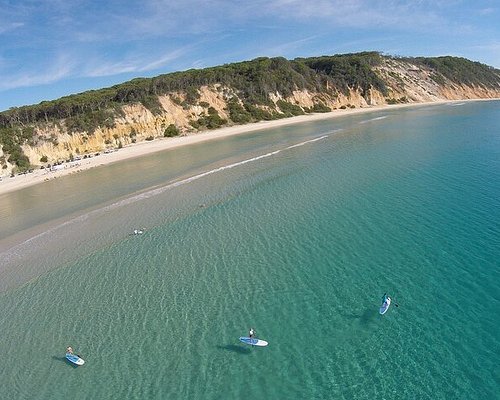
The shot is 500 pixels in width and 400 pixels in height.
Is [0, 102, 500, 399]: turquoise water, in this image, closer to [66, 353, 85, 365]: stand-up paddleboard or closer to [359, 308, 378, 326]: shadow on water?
[359, 308, 378, 326]: shadow on water

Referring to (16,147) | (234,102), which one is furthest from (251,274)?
(234,102)

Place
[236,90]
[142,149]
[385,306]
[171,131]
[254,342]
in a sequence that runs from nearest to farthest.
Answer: [254,342], [385,306], [142,149], [171,131], [236,90]

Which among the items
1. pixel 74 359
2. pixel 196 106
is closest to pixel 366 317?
pixel 74 359

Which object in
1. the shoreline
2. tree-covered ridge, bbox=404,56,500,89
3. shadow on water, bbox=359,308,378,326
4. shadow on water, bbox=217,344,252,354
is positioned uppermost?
tree-covered ridge, bbox=404,56,500,89

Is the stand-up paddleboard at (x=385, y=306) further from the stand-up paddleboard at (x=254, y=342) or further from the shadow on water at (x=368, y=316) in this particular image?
the stand-up paddleboard at (x=254, y=342)

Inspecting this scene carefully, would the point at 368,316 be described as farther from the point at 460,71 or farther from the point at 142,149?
the point at 460,71

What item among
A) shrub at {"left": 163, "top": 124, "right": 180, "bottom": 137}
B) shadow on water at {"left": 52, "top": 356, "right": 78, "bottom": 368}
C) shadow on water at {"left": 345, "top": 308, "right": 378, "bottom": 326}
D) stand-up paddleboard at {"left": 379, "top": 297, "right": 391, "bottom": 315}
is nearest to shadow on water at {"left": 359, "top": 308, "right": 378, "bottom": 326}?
shadow on water at {"left": 345, "top": 308, "right": 378, "bottom": 326}

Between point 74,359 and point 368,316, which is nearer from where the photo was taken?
point 74,359
